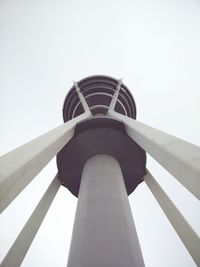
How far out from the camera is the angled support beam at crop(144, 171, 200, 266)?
12.9 m

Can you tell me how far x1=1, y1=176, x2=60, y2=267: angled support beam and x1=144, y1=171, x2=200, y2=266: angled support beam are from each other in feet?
21.8

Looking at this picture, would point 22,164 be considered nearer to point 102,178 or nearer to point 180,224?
point 102,178

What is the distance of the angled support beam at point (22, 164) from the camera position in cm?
669

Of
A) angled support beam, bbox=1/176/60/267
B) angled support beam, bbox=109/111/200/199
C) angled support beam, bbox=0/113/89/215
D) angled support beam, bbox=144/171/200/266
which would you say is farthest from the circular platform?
angled support beam, bbox=109/111/200/199

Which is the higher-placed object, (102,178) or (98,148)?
(98,148)

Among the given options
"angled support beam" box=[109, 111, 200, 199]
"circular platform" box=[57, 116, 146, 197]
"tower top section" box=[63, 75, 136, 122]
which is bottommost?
"angled support beam" box=[109, 111, 200, 199]

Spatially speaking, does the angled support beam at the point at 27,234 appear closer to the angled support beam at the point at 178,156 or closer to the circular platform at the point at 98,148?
the circular platform at the point at 98,148

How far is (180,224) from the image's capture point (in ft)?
47.5

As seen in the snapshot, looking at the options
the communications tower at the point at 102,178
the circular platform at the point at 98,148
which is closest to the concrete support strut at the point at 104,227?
the communications tower at the point at 102,178

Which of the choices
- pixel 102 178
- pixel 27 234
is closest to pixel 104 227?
pixel 102 178

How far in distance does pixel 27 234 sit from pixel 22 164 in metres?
7.87

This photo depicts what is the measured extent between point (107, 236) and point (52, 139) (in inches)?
174

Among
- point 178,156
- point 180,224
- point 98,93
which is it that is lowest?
point 178,156

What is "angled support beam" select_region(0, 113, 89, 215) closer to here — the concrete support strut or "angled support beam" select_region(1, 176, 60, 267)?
the concrete support strut
